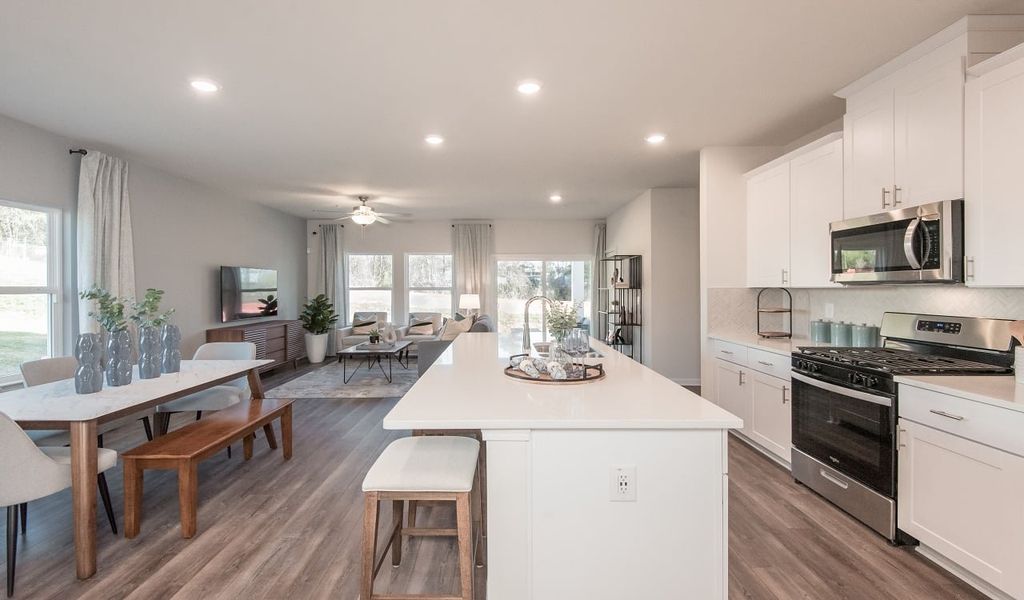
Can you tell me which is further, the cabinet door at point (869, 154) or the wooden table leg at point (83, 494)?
the cabinet door at point (869, 154)

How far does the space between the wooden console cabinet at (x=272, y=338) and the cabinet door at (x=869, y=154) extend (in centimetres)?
580

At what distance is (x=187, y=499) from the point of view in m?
2.39

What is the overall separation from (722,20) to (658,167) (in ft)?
9.22

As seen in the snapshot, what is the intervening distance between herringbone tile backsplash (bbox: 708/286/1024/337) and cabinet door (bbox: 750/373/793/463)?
2.58 feet

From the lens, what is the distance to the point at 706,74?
2.84 meters

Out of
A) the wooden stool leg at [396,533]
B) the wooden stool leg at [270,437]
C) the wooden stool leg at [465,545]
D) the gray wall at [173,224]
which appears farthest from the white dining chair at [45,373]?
the wooden stool leg at [465,545]

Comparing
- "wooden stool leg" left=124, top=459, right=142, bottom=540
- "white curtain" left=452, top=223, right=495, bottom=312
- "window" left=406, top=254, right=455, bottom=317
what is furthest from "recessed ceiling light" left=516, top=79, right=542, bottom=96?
"window" left=406, top=254, right=455, bottom=317

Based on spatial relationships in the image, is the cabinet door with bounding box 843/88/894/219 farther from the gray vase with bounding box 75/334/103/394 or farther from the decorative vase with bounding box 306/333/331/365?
the decorative vase with bounding box 306/333/331/365

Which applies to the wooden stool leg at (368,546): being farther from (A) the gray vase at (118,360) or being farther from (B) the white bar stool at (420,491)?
(A) the gray vase at (118,360)

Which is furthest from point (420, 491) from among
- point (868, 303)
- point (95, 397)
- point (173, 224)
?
point (173, 224)

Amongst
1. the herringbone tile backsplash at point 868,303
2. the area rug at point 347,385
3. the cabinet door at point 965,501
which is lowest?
the area rug at point 347,385

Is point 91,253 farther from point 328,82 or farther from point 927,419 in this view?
point 927,419

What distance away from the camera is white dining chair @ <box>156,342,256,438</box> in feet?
10.9

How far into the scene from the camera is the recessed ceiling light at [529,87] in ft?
9.62
